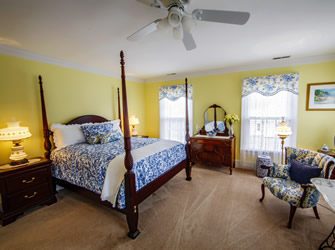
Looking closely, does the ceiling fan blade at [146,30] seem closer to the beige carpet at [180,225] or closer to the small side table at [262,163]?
the beige carpet at [180,225]

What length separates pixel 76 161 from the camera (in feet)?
8.02

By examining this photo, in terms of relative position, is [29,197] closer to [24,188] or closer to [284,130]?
[24,188]

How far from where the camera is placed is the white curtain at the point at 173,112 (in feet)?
14.9

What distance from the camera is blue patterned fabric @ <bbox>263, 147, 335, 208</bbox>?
75.9 inches

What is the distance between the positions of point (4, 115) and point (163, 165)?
8.40 feet

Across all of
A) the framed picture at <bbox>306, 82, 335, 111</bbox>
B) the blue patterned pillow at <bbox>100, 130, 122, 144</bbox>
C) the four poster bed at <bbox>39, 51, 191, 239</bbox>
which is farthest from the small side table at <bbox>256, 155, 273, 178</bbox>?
the blue patterned pillow at <bbox>100, 130, 122, 144</bbox>

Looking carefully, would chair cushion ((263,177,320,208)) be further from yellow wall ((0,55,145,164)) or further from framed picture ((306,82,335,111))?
yellow wall ((0,55,145,164))

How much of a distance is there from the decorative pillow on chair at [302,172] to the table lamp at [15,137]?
392cm

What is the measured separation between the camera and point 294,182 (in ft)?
7.47

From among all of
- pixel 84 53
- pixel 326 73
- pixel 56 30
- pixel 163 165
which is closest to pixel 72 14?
pixel 56 30

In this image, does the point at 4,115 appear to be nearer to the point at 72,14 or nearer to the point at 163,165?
the point at 72,14

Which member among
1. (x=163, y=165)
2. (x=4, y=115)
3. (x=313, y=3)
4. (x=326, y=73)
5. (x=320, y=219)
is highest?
(x=313, y=3)

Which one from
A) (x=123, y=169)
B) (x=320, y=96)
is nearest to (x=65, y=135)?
(x=123, y=169)

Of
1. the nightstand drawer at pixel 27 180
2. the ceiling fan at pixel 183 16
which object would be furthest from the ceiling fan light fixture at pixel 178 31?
the nightstand drawer at pixel 27 180
